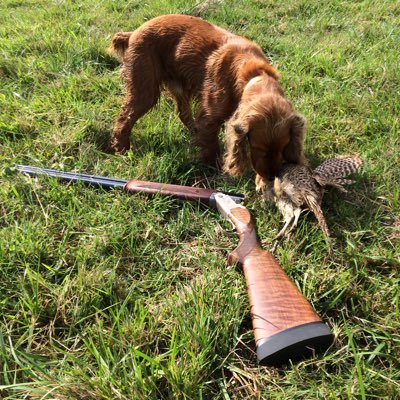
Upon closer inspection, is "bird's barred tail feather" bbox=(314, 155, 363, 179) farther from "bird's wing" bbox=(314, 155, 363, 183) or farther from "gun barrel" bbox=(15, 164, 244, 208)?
"gun barrel" bbox=(15, 164, 244, 208)

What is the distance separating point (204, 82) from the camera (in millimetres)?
3344

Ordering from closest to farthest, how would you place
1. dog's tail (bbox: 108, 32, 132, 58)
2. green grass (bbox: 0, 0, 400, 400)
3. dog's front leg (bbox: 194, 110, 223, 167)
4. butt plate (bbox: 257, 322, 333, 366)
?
butt plate (bbox: 257, 322, 333, 366), green grass (bbox: 0, 0, 400, 400), dog's front leg (bbox: 194, 110, 223, 167), dog's tail (bbox: 108, 32, 132, 58)

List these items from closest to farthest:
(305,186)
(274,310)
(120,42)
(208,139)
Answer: (274,310), (305,186), (208,139), (120,42)

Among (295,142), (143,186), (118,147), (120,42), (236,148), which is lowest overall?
(118,147)

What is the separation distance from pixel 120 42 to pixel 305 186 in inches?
95.0

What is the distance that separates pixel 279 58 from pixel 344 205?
7.97ft

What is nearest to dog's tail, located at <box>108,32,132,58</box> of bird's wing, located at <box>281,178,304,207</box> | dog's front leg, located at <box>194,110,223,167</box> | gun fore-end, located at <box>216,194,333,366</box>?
dog's front leg, located at <box>194,110,223,167</box>

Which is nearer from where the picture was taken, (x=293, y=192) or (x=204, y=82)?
(x=293, y=192)

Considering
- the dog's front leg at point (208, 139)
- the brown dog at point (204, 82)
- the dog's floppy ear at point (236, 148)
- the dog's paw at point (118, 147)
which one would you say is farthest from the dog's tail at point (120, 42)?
the dog's floppy ear at point (236, 148)

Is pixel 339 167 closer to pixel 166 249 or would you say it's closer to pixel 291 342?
pixel 166 249

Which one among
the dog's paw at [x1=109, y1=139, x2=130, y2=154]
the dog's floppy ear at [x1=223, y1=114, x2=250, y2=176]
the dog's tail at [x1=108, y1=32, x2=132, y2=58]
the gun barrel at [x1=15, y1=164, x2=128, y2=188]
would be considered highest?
the dog's tail at [x1=108, y1=32, x2=132, y2=58]

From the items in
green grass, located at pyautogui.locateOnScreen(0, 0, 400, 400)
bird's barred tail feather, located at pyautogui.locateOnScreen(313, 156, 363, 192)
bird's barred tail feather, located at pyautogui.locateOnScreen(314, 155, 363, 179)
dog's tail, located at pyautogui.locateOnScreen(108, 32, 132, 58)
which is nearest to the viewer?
green grass, located at pyautogui.locateOnScreen(0, 0, 400, 400)

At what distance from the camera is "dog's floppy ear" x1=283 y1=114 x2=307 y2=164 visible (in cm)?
267

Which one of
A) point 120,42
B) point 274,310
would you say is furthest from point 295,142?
point 120,42
